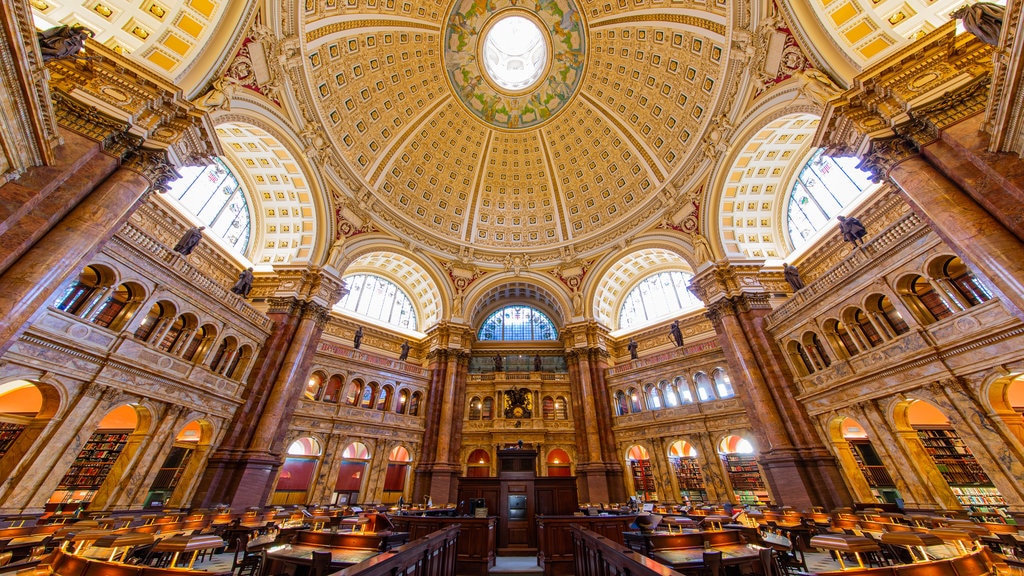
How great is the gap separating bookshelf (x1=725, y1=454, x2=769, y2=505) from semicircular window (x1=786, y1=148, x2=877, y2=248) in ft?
40.0

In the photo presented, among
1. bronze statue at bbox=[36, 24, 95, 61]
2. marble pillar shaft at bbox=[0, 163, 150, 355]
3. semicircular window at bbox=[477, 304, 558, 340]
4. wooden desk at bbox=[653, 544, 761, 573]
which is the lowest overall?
wooden desk at bbox=[653, 544, 761, 573]

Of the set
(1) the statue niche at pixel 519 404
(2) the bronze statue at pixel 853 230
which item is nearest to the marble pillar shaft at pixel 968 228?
(2) the bronze statue at pixel 853 230

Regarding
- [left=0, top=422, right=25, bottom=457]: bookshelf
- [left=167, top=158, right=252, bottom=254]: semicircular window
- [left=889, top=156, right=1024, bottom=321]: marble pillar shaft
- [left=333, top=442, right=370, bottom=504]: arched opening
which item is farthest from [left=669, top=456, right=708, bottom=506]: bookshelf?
[left=0, top=422, right=25, bottom=457]: bookshelf

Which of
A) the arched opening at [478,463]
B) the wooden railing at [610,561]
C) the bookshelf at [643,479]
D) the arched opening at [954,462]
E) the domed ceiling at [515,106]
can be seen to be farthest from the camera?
the arched opening at [478,463]

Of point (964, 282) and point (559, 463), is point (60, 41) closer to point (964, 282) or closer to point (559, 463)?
point (964, 282)

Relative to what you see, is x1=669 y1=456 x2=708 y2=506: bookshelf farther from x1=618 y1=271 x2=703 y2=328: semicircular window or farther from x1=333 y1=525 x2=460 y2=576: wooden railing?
x1=333 y1=525 x2=460 y2=576: wooden railing

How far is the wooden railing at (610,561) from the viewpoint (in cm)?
322

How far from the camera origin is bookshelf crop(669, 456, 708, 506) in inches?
750

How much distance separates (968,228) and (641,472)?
18.7m

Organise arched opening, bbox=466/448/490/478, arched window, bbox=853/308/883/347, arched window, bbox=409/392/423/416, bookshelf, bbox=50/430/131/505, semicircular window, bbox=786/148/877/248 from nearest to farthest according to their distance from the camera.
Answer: arched window, bbox=853/308/883/347
bookshelf, bbox=50/430/131/505
semicircular window, bbox=786/148/877/248
arched opening, bbox=466/448/490/478
arched window, bbox=409/392/423/416

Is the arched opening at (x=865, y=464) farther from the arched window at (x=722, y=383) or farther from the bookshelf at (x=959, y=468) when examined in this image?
the arched window at (x=722, y=383)

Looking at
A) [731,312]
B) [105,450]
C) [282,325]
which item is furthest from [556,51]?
[105,450]

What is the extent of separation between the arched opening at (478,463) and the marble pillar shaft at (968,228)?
2270cm

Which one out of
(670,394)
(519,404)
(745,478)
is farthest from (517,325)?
(745,478)
